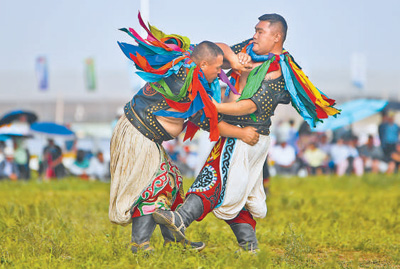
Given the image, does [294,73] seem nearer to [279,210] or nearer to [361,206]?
[279,210]

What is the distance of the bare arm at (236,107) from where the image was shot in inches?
183

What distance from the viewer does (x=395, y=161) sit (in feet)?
52.2

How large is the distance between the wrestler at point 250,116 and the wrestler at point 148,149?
0.13 m

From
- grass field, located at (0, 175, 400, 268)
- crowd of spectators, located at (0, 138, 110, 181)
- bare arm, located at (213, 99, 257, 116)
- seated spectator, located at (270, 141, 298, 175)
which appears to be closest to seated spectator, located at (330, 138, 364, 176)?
seated spectator, located at (270, 141, 298, 175)

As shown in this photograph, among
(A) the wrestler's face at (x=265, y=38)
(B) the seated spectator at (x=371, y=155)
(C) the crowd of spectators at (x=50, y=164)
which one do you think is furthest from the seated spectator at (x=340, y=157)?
(A) the wrestler's face at (x=265, y=38)

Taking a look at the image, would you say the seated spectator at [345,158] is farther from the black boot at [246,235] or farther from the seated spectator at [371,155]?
the black boot at [246,235]

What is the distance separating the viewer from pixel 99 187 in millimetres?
12000

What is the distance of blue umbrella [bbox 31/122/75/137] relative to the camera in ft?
54.8

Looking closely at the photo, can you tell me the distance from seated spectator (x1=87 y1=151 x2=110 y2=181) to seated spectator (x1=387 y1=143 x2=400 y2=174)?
7013 mm

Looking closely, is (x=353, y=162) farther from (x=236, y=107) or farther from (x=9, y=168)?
(x=236, y=107)

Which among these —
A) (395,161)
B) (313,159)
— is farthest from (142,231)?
(313,159)

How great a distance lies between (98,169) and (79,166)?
52cm

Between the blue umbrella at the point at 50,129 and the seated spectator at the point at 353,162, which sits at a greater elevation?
the blue umbrella at the point at 50,129

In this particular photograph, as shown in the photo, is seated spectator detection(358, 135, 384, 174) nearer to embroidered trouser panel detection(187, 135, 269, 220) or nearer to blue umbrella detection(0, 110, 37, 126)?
blue umbrella detection(0, 110, 37, 126)
